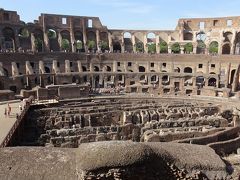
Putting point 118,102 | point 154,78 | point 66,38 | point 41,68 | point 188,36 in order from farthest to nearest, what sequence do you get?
point 188,36 < point 66,38 < point 154,78 < point 41,68 < point 118,102

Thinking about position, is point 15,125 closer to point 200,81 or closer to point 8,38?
point 200,81

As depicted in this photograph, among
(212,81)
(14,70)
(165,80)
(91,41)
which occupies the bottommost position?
(212,81)

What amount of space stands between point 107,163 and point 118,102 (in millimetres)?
18300

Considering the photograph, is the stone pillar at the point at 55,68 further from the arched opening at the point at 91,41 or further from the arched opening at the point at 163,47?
the arched opening at the point at 163,47

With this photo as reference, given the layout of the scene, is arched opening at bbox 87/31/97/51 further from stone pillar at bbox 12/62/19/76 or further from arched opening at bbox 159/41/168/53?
stone pillar at bbox 12/62/19/76

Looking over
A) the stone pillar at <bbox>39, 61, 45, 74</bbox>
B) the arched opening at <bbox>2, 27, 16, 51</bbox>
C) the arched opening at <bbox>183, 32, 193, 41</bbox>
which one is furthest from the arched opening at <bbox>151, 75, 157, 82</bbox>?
the arched opening at <bbox>2, 27, 16, 51</bbox>

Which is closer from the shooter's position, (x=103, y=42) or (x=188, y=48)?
(x=103, y=42)

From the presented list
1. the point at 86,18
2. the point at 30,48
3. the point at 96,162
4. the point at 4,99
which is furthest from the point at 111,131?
the point at 86,18

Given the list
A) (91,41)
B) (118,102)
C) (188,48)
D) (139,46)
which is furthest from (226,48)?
(118,102)

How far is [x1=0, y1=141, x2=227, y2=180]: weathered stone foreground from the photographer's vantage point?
→ 916 cm

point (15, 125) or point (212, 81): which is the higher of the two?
point (212, 81)

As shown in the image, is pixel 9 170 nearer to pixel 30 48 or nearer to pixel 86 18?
pixel 30 48

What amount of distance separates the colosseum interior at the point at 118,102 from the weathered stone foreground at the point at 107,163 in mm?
36

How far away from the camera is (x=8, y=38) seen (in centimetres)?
4109
